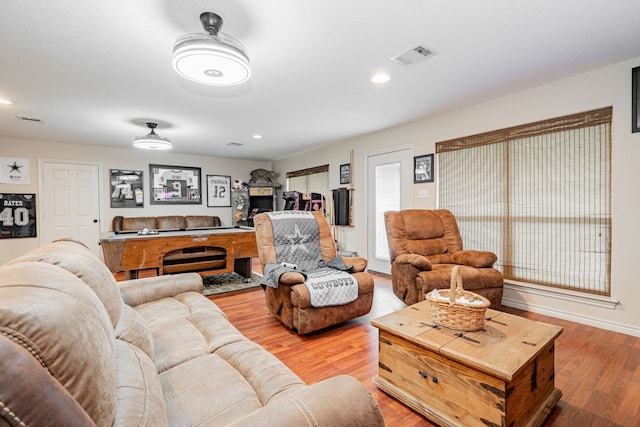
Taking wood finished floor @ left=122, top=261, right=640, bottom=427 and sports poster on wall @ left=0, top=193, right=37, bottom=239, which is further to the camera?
sports poster on wall @ left=0, top=193, right=37, bottom=239

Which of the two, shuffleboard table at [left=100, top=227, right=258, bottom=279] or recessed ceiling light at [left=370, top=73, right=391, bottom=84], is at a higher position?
recessed ceiling light at [left=370, top=73, right=391, bottom=84]

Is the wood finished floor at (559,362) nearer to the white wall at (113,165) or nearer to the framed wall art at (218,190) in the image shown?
the white wall at (113,165)

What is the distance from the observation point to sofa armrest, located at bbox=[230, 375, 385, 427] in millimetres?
729

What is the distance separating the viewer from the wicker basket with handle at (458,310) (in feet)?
5.07

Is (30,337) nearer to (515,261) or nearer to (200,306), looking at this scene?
(200,306)

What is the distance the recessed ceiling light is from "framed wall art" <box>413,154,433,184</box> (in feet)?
5.02

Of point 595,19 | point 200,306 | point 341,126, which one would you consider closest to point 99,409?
point 200,306

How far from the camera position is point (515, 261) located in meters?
3.25

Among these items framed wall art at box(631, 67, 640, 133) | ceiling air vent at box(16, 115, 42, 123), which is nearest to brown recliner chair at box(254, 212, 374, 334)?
framed wall art at box(631, 67, 640, 133)

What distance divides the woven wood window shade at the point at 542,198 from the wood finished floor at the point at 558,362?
558 mm

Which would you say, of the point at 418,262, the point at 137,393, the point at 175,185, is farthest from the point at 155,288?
the point at 175,185

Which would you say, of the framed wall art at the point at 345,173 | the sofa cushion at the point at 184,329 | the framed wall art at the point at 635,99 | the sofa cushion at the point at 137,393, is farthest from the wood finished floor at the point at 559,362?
the framed wall art at the point at 345,173

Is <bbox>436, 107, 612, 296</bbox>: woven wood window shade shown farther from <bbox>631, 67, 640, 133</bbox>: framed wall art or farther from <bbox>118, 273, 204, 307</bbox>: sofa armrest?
<bbox>118, 273, 204, 307</bbox>: sofa armrest

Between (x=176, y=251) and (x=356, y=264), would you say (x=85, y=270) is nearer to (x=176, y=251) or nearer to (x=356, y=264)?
(x=356, y=264)
